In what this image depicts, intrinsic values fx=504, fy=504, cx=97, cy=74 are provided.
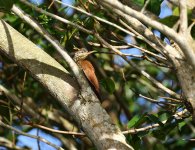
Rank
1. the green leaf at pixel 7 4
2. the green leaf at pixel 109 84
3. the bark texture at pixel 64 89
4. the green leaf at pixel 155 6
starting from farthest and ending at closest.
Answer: the green leaf at pixel 109 84 < the green leaf at pixel 155 6 < the green leaf at pixel 7 4 < the bark texture at pixel 64 89

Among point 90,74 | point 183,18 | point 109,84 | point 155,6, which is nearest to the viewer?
point 183,18

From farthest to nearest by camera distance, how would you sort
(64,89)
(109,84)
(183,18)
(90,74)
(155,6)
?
1. (109,84)
2. (155,6)
3. (90,74)
4. (64,89)
5. (183,18)

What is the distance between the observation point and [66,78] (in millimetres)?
2326

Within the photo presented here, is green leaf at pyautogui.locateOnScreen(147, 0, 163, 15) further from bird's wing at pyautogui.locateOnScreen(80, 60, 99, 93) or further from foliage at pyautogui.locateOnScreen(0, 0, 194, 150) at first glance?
bird's wing at pyautogui.locateOnScreen(80, 60, 99, 93)

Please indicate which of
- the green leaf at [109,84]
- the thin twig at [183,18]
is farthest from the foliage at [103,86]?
the thin twig at [183,18]

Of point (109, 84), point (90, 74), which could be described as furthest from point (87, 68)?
point (109, 84)

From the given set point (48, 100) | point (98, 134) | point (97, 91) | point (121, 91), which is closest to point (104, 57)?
point (121, 91)

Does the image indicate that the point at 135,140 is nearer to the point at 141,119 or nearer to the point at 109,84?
the point at 141,119

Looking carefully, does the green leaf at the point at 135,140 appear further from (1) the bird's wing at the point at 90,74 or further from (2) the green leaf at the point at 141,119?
(1) the bird's wing at the point at 90,74

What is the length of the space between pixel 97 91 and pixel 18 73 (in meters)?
1.88

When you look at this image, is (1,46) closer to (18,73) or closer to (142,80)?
(18,73)

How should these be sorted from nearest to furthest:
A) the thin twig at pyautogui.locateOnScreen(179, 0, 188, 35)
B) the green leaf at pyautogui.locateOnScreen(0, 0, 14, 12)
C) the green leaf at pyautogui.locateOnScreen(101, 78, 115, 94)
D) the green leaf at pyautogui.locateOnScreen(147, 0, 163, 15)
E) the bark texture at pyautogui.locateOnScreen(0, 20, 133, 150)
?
the thin twig at pyautogui.locateOnScreen(179, 0, 188, 35)
the bark texture at pyautogui.locateOnScreen(0, 20, 133, 150)
the green leaf at pyautogui.locateOnScreen(0, 0, 14, 12)
the green leaf at pyautogui.locateOnScreen(147, 0, 163, 15)
the green leaf at pyautogui.locateOnScreen(101, 78, 115, 94)

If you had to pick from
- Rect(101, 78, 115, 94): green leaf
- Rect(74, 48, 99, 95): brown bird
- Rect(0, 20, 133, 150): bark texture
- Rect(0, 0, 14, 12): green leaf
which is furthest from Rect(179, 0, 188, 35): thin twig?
Rect(101, 78, 115, 94): green leaf

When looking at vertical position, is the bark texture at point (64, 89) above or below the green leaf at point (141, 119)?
above
